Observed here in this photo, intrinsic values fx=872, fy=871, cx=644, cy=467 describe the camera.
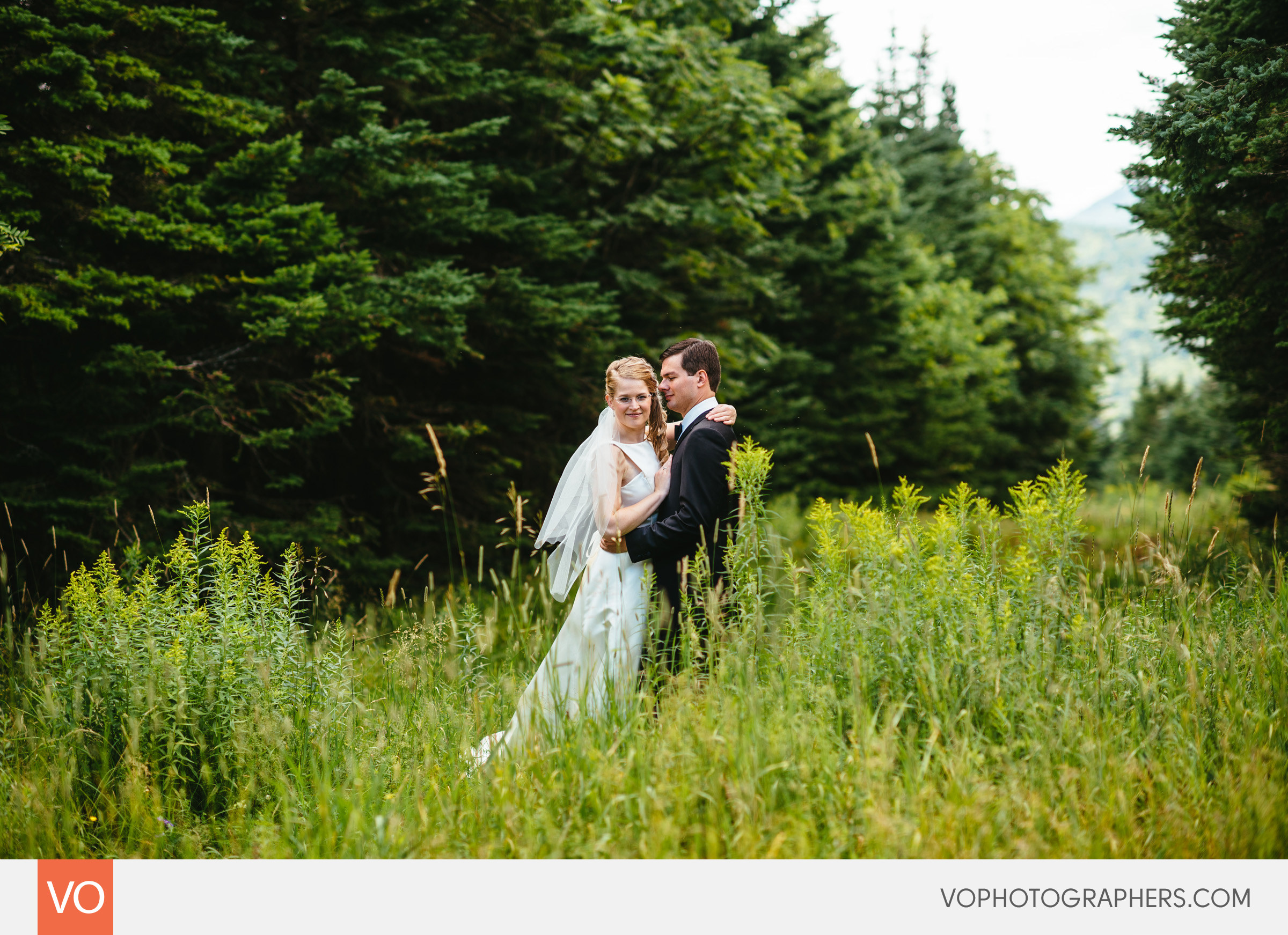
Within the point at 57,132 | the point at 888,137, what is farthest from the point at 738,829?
the point at 888,137

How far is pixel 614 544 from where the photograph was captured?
14.8 ft

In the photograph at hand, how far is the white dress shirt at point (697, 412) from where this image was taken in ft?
14.9

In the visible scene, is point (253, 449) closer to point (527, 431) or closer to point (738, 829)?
point (527, 431)

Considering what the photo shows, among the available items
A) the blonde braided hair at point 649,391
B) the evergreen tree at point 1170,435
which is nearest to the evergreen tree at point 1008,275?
the evergreen tree at point 1170,435

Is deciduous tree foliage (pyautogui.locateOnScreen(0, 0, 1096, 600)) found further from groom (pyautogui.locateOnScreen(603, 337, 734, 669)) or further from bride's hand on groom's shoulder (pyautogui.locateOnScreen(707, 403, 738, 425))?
bride's hand on groom's shoulder (pyautogui.locateOnScreen(707, 403, 738, 425))

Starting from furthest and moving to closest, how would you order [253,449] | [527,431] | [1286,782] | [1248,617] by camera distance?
1. [527,431]
2. [253,449]
3. [1248,617]
4. [1286,782]

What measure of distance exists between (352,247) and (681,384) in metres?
5.63
